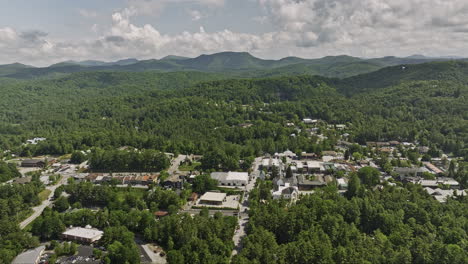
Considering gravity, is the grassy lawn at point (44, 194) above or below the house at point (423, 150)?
above

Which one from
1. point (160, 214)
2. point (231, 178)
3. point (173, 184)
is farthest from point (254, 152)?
point (160, 214)

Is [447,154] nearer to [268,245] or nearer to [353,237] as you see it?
[353,237]

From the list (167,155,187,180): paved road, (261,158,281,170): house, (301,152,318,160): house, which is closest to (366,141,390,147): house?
(301,152,318,160): house

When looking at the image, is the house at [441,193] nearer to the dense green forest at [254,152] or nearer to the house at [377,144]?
the dense green forest at [254,152]

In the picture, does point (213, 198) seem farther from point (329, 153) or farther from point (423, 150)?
point (423, 150)

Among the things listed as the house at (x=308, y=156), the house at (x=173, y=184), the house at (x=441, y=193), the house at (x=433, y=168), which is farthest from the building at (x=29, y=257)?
the house at (x=433, y=168)

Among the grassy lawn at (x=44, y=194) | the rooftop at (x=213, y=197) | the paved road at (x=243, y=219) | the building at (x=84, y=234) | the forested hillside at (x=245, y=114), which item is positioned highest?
the forested hillside at (x=245, y=114)
